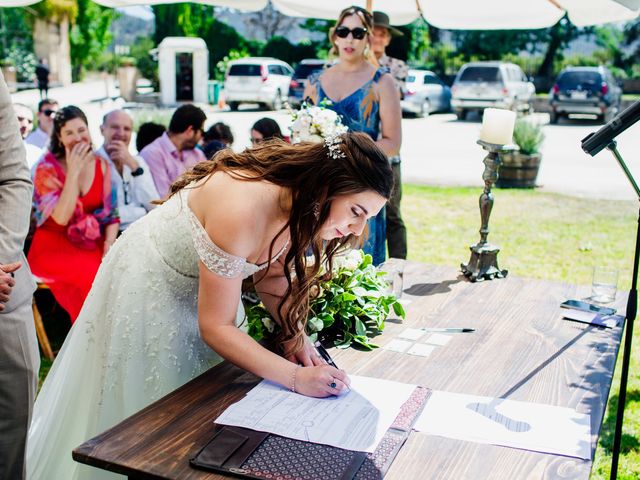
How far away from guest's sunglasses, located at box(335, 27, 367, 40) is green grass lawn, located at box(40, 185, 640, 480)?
8.96 feet

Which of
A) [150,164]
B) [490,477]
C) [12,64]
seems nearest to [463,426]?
[490,477]

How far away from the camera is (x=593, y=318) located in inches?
110

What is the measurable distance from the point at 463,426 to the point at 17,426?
144 centimetres

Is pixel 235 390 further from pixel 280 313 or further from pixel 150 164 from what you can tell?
pixel 150 164

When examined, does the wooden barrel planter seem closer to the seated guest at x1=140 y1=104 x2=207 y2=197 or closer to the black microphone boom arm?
the seated guest at x1=140 y1=104 x2=207 y2=197

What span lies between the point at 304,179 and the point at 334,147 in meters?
0.13

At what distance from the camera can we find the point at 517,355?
2.35m

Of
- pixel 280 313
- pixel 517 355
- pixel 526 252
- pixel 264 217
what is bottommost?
pixel 526 252

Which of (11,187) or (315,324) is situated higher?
(11,187)

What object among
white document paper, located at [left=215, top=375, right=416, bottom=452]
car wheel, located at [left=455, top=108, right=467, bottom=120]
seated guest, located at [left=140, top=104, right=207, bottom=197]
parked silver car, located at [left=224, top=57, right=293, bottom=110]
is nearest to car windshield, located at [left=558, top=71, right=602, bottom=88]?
car wheel, located at [left=455, top=108, right=467, bottom=120]

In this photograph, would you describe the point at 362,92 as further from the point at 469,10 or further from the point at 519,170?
the point at 519,170

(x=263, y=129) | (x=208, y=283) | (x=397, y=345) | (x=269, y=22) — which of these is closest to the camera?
(x=208, y=283)

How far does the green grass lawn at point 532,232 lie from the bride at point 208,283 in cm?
203

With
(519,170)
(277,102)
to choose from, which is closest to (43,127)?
(519,170)
